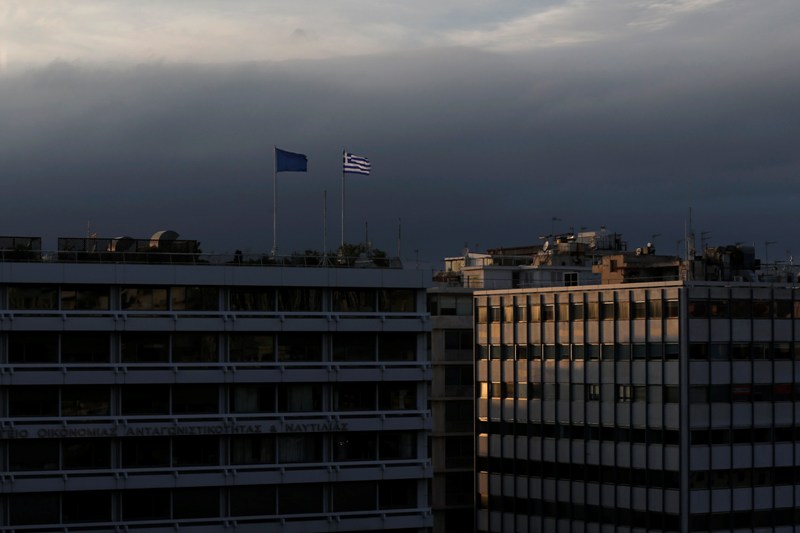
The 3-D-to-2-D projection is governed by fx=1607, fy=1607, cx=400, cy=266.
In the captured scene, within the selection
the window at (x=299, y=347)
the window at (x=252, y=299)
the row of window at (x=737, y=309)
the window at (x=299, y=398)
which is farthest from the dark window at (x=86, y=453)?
the row of window at (x=737, y=309)

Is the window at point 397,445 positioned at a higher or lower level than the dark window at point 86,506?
higher

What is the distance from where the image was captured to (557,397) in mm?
Answer: 126625

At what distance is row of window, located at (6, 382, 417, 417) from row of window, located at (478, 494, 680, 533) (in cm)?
2225

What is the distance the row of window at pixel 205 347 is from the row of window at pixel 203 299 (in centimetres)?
170

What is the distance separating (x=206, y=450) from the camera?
4033 inches

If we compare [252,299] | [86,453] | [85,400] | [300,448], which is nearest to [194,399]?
[85,400]

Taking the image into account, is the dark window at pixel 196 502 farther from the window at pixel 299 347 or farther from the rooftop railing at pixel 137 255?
the rooftop railing at pixel 137 255

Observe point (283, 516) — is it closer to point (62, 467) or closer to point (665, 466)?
point (62, 467)

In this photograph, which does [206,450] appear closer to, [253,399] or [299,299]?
[253,399]

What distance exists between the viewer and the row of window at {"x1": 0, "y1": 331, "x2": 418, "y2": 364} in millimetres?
99188

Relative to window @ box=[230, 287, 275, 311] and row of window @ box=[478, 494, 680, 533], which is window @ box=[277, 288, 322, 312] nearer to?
window @ box=[230, 287, 275, 311]

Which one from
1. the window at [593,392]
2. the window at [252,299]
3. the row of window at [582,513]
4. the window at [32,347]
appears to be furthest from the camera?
the window at [593,392]

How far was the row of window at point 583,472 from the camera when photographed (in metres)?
117

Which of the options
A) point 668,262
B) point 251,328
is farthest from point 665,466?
point 251,328
